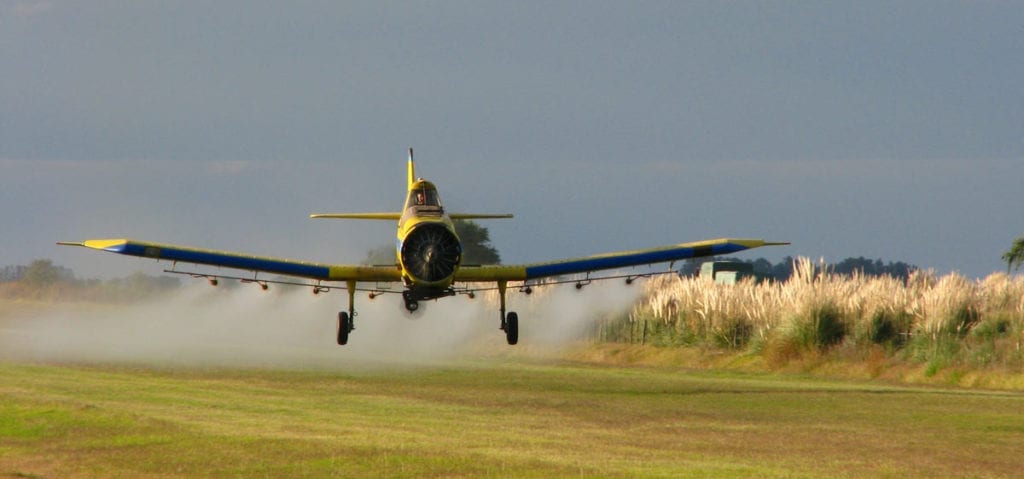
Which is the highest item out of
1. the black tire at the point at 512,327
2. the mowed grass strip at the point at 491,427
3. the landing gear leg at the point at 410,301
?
the landing gear leg at the point at 410,301

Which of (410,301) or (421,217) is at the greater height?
(421,217)

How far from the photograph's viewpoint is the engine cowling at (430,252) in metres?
34.0

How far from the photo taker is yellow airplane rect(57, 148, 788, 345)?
34.1 m

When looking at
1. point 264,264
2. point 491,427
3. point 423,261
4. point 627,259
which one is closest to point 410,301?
point 423,261

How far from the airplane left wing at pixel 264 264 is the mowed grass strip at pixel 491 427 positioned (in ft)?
10.7

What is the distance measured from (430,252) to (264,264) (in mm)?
5745

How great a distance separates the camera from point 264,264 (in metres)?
Answer: 37.3

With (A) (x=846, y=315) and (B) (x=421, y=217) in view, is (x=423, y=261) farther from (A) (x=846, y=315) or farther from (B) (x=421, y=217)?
(A) (x=846, y=315)

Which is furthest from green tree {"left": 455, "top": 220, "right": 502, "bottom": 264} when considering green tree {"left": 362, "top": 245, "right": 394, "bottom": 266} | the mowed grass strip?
the mowed grass strip

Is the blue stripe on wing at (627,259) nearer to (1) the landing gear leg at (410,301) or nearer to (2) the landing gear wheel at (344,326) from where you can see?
(1) the landing gear leg at (410,301)

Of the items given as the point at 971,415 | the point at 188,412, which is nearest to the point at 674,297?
the point at 971,415

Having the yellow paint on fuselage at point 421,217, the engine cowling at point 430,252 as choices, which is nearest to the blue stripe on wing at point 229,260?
the yellow paint on fuselage at point 421,217

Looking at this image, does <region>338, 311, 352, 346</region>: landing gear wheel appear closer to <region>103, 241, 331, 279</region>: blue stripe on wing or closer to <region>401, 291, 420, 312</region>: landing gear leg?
<region>103, 241, 331, 279</region>: blue stripe on wing

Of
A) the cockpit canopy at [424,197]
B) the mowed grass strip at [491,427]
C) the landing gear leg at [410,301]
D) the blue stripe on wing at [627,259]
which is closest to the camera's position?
the mowed grass strip at [491,427]
